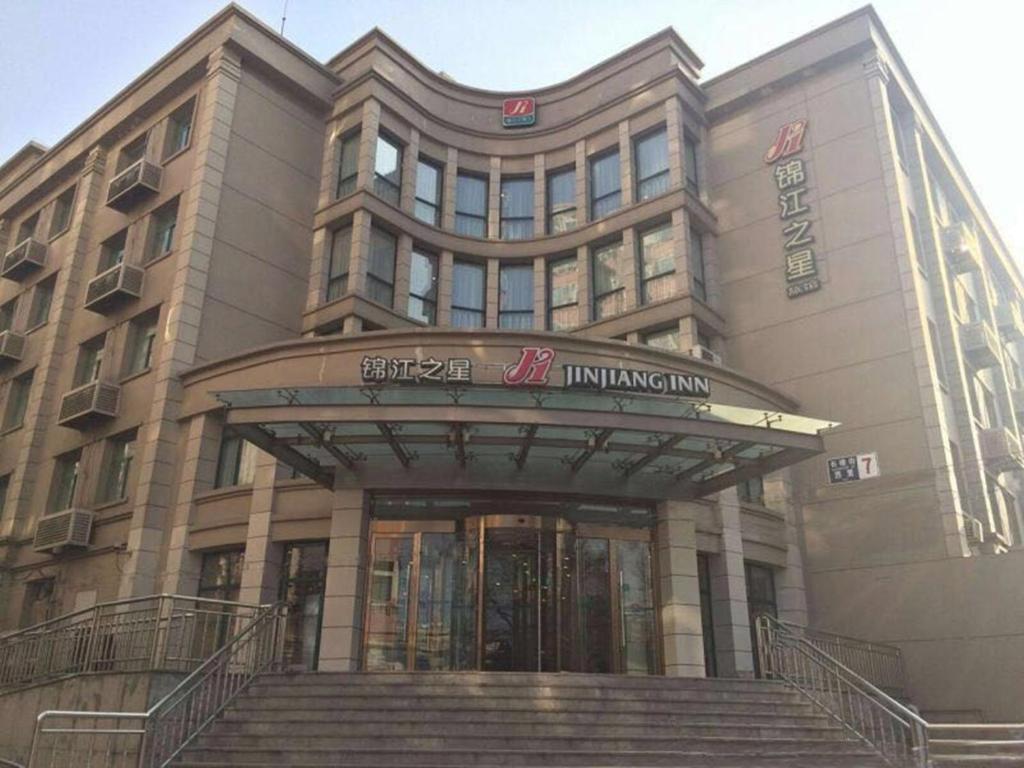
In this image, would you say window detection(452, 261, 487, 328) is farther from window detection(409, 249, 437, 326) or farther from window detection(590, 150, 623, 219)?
window detection(590, 150, 623, 219)

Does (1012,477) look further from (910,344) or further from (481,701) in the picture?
(481,701)

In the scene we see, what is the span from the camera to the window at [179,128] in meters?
24.8

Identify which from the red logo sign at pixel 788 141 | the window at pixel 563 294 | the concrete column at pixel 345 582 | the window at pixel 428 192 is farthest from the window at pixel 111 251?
the red logo sign at pixel 788 141

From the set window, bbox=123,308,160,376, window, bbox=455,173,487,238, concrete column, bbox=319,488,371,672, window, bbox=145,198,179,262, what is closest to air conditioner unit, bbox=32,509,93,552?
window, bbox=123,308,160,376

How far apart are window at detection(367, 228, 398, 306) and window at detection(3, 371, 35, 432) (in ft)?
42.2

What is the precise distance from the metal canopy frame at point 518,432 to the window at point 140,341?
8883 mm

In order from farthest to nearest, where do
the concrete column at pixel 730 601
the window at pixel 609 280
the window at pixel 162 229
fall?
the window at pixel 609 280 < the window at pixel 162 229 < the concrete column at pixel 730 601

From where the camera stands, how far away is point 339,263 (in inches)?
931

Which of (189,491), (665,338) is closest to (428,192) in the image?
(665,338)

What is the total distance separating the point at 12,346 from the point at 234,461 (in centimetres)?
1287

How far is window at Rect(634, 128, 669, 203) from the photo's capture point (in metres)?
Answer: 24.5

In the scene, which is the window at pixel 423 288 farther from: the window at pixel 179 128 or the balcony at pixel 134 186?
the balcony at pixel 134 186

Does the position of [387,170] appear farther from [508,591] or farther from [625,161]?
[508,591]

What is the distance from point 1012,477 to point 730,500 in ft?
40.9
